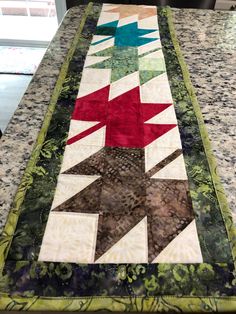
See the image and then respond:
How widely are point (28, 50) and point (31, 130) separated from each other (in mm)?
2846

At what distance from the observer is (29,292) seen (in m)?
0.54

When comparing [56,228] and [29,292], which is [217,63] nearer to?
[56,228]

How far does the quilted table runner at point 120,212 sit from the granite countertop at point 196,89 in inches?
1.5

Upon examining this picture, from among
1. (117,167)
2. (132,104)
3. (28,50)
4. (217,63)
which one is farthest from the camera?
(28,50)

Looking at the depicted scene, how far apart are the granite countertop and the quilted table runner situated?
39mm

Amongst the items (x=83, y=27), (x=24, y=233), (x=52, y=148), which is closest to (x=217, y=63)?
(x=83, y=27)

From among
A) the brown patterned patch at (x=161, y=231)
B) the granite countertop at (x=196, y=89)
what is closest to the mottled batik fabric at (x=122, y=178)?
the brown patterned patch at (x=161, y=231)

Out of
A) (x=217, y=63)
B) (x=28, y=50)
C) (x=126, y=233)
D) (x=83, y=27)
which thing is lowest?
(x=28, y=50)

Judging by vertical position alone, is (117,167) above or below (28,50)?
above

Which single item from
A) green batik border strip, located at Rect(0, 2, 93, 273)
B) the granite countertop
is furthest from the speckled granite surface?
green batik border strip, located at Rect(0, 2, 93, 273)

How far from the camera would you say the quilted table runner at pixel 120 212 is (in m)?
0.54

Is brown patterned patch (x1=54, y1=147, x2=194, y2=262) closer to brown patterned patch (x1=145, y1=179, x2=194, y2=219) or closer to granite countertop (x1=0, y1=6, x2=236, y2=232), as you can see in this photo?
brown patterned patch (x1=145, y1=179, x2=194, y2=219)

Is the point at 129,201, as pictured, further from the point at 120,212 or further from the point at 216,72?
the point at 216,72

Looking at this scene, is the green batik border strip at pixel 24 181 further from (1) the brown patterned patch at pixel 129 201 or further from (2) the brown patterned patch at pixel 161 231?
(2) the brown patterned patch at pixel 161 231
